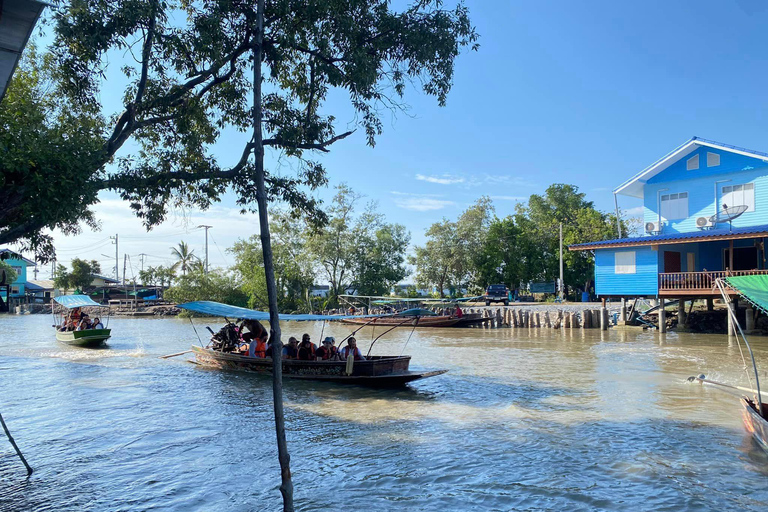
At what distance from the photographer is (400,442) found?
32.1 ft

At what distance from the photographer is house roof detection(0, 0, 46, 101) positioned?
3.72m

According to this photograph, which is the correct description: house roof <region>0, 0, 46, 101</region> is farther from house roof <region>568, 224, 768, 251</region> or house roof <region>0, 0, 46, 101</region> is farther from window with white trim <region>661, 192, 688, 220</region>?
window with white trim <region>661, 192, 688, 220</region>

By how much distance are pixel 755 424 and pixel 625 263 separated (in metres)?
20.7

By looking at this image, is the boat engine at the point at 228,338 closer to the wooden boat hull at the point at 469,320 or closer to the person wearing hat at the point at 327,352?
the person wearing hat at the point at 327,352

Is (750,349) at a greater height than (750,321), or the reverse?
(750,349)

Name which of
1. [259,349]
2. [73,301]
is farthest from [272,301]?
[73,301]

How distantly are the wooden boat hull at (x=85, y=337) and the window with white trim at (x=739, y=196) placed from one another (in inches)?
1250

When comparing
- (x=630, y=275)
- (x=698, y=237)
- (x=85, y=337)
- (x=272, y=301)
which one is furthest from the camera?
(x=630, y=275)

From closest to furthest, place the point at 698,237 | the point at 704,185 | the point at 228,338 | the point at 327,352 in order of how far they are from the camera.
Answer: the point at 327,352 < the point at 228,338 < the point at 698,237 < the point at 704,185

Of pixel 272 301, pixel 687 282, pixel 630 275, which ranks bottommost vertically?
pixel 272 301

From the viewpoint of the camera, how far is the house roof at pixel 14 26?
3.72 m

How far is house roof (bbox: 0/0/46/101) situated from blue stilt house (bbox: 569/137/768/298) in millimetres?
26234

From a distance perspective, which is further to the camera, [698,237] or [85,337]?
[85,337]

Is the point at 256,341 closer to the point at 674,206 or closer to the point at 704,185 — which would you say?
the point at 674,206
